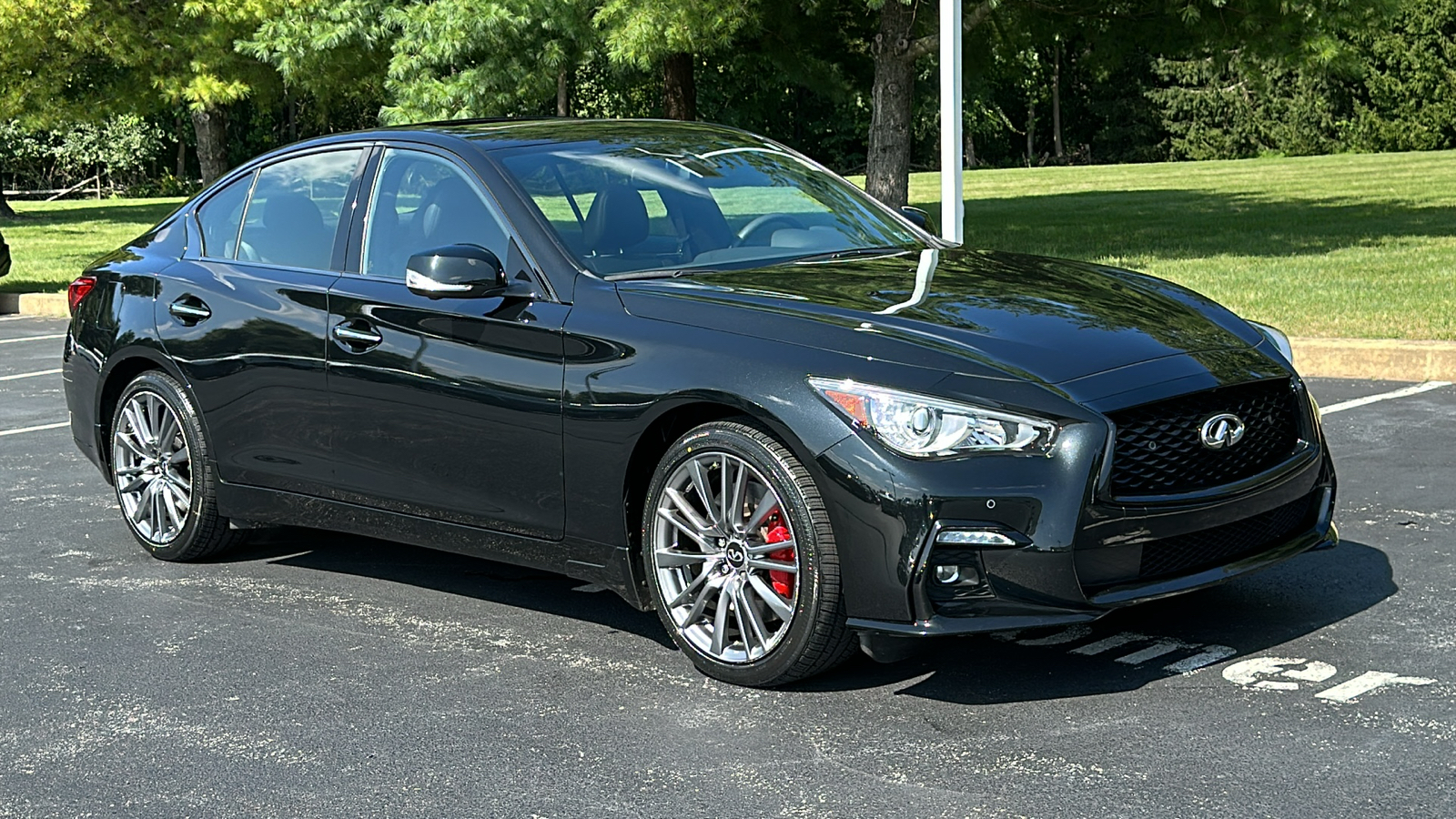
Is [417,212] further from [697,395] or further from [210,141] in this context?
[210,141]

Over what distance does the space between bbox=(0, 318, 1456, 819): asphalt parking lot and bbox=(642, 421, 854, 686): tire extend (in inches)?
5.0

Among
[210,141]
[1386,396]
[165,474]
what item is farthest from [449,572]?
[210,141]

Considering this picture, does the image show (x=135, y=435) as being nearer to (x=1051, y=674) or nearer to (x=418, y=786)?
(x=418, y=786)

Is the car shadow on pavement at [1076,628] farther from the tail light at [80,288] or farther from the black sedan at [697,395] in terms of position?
the tail light at [80,288]

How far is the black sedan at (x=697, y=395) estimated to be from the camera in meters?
4.71

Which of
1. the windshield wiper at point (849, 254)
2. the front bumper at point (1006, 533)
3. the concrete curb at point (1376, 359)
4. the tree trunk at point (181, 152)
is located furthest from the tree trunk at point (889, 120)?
the tree trunk at point (181, 152)

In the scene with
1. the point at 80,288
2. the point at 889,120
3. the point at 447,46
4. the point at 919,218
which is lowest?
the point at 80,288

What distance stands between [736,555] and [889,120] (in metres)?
17.6

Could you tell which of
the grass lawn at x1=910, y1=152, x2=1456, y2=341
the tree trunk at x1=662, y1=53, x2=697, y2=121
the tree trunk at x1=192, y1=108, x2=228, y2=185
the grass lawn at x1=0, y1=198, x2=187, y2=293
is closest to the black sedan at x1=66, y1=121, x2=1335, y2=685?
the grass lawn at x1=910, y1=152, x2=1456, y2=341

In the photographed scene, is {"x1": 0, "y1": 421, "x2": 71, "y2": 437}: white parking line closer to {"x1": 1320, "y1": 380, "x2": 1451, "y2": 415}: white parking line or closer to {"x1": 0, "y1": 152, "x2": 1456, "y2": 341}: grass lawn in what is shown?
{"x1": 1320, "y1": 380, "x2": 1451, "y2": 415}: white parking line

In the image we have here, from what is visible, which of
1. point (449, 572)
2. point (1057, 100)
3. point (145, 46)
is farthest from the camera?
point (1057, 100)

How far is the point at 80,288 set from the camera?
7559 millimetres

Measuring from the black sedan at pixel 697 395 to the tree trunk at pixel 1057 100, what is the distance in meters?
54.6

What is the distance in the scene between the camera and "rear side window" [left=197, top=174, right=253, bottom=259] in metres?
6.91
